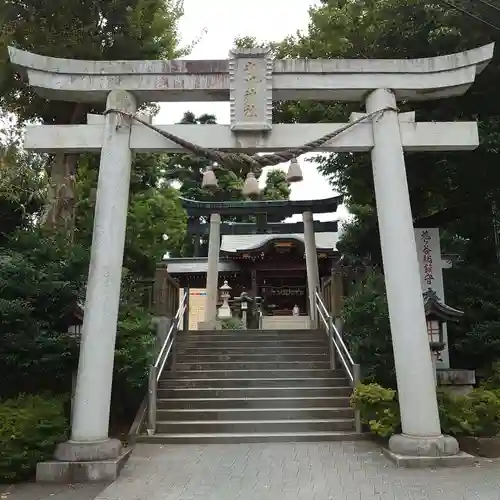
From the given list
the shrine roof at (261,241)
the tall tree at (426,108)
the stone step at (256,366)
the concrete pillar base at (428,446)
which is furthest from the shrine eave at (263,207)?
the concrete pillar base at (428,446)

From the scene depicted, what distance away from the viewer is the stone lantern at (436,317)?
8133 millimetres

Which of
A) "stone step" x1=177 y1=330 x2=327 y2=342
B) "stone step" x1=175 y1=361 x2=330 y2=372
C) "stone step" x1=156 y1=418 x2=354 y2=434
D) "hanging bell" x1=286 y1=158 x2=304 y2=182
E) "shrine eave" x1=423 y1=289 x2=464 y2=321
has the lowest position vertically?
"stone step" x1=156 y1=418 x2=354 y2=434

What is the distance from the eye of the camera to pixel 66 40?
1038 cm

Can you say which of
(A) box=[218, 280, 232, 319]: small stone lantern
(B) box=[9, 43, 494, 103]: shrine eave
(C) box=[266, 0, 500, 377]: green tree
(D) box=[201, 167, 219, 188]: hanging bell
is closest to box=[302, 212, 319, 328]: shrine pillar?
(C) box=[266, 0, 500, 377]: green tree

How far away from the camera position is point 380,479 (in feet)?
18.1

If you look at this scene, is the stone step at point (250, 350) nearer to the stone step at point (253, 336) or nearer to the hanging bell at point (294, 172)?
the stone step at point (253, 336)

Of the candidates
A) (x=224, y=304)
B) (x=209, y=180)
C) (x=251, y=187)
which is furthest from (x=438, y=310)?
(x=224, y=304)

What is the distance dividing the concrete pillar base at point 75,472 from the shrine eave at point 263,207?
11.5 m

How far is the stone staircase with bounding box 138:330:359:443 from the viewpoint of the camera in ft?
25.5

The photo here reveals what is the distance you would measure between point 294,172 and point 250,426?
4.04m

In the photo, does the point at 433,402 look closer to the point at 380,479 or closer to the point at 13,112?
the point at 380,479

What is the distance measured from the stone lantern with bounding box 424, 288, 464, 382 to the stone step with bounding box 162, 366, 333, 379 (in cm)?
223

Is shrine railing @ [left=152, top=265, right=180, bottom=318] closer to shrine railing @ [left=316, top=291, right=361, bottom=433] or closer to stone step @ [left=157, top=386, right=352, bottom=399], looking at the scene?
stone step @ [left=157, top=386, right=352, bottom=399]

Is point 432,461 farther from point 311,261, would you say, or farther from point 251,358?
point 311,261
